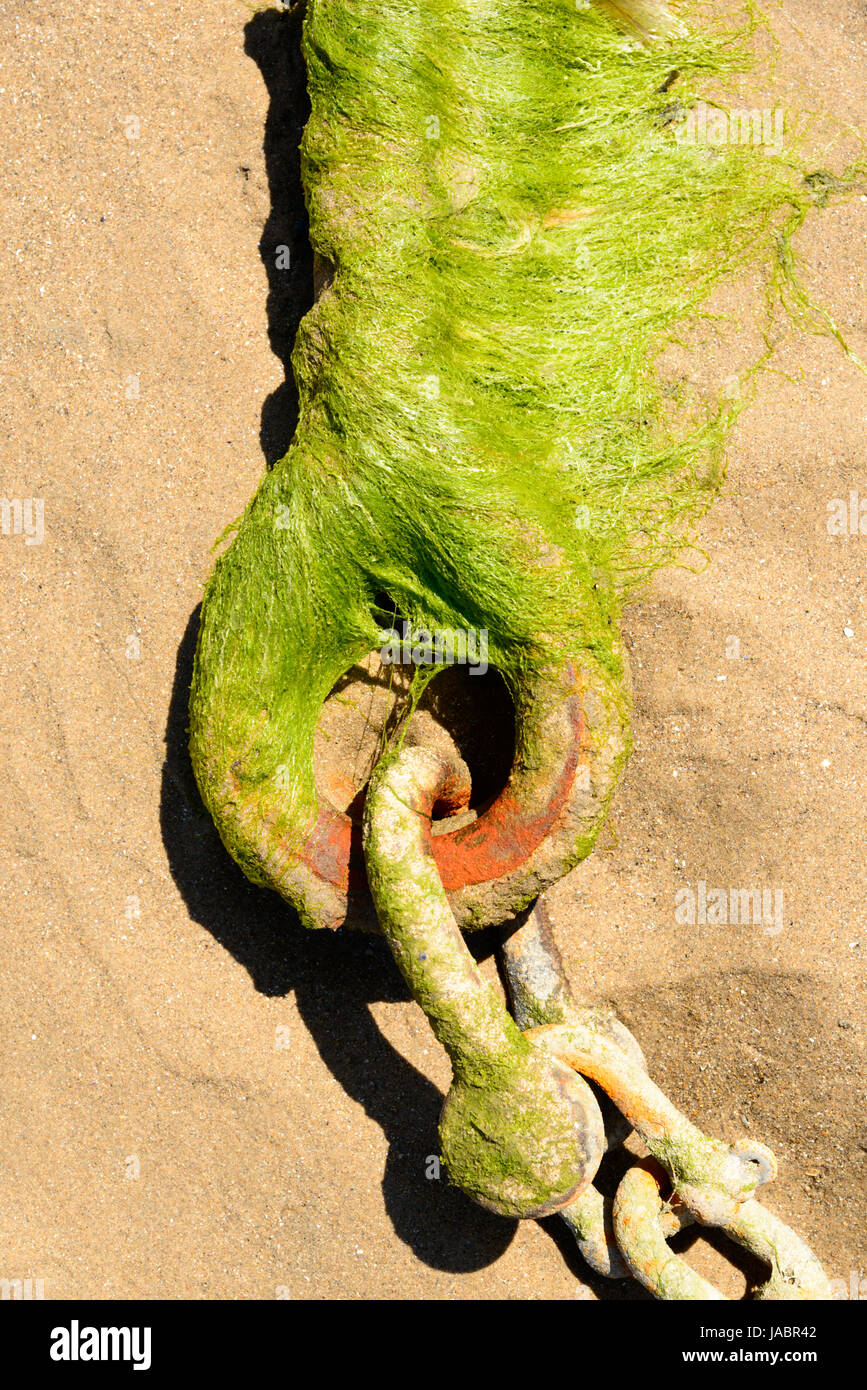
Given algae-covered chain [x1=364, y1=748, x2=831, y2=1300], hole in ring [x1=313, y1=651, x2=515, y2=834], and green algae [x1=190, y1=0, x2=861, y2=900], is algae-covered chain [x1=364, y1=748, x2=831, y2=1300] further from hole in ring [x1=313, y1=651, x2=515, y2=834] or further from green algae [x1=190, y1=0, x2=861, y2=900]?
green algae [x1=190, y1=0, x2=861, y2=900]

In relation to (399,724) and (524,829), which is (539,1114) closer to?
(524,829)

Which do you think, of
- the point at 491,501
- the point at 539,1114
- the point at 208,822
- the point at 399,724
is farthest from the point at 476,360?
the point at 539,1114

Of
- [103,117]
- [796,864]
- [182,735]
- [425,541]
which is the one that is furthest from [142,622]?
[796,864]

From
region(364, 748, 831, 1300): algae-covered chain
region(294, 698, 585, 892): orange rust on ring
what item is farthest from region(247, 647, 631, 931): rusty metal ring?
region(364, 748, 831, 1300): algae-covered chain

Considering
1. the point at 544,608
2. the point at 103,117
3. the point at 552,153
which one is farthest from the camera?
the point at 103,117

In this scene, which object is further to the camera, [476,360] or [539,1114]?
[476,360]

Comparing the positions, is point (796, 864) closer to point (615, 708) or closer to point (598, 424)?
point (615, 708)

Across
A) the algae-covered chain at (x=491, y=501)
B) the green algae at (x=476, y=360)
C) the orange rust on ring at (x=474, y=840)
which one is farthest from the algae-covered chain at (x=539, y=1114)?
the green algae at (x=476, y=360)
